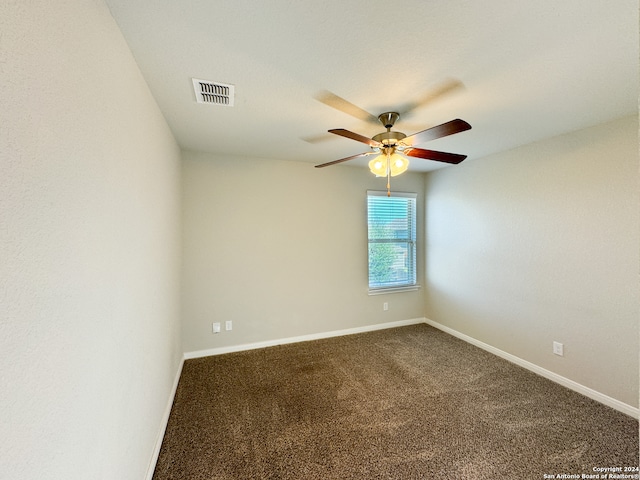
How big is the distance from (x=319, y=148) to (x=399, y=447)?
107 inches

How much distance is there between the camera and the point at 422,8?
1127 mm

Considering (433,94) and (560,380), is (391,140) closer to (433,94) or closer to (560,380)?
(433,94)

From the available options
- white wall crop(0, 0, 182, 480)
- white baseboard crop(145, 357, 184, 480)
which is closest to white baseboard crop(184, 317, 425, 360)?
white baseboard crop(145, 357, 184, 480)

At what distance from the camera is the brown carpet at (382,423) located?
5.38 ft

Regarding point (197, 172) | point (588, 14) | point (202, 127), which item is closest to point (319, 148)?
point (202, 127)

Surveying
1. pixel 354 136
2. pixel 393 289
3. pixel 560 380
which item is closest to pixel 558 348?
pixel 560 380

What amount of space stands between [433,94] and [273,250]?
2.38m

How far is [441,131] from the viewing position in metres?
1.65

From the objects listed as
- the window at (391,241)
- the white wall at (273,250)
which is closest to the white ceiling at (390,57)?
the white wall at (273,250)

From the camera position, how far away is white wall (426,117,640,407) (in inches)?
84.0

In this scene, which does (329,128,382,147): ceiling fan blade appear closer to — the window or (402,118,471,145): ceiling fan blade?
(402,118,471,145): ceiling fan blade

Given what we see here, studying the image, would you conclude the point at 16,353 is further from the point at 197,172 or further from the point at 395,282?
the point at 395,282

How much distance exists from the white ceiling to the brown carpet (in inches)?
93.6

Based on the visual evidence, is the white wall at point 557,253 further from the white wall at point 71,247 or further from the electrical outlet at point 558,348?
the white wall at point 71,247
